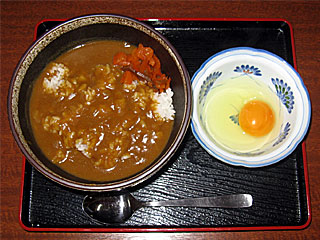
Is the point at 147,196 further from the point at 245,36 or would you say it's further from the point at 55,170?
the point at 245,36

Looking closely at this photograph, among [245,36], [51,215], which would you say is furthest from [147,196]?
[245,36]

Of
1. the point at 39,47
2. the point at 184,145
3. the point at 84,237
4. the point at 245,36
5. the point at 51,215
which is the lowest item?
the point at 84,237

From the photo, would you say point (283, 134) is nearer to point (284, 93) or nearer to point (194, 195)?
point (284, 93)

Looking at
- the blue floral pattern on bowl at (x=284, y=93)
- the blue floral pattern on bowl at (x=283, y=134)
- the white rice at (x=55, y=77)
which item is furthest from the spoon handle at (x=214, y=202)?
the white rice at (x=55, y=77)

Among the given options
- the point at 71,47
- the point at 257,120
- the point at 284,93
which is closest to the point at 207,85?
the point at 257,120

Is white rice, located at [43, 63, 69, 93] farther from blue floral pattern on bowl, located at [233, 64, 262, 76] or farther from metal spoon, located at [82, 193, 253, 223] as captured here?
blue floral pattern on bowl, located at [233, 64, 262, 76]
